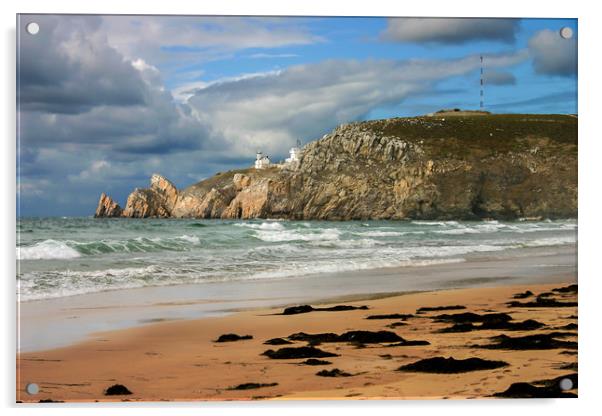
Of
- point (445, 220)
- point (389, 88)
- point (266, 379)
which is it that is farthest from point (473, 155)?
point (266, 379)

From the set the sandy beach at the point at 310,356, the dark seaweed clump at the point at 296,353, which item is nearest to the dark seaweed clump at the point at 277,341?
the sandy beach at the point at 310,356

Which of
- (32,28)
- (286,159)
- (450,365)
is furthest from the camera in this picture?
(286,159)

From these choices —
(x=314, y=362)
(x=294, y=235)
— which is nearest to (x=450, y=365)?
(x=314, y=362)

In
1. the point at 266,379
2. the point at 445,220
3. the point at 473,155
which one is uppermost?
the point at 473,155

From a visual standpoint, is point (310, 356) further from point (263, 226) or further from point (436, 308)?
point (263, 226)

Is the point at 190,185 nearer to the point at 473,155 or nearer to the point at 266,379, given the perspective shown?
the point at 266,379
